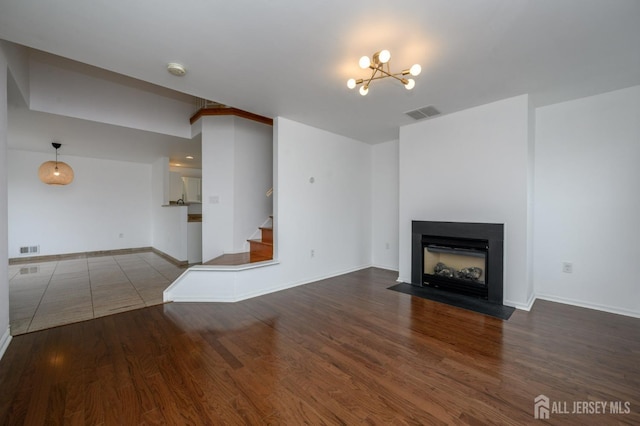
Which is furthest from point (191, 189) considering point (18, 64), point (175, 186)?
point (18, 64)

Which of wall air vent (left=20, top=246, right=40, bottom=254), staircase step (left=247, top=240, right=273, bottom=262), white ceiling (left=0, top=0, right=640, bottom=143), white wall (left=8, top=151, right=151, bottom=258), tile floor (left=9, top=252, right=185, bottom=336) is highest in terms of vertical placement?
white ceiling (left=0, top=0, right=640, bottom=143)

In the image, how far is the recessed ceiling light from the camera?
2.39m

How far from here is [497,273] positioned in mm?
3193

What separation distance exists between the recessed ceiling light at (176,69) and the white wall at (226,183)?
81.7 inches

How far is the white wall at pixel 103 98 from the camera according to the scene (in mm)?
3561

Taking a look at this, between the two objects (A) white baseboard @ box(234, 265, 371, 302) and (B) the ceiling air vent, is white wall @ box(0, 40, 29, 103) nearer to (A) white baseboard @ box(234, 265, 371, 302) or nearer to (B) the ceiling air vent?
(A) white baseboard @ box(234, 265, 371, 302)

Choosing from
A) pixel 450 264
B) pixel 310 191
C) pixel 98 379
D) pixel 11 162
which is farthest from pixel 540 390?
pixel 11 162


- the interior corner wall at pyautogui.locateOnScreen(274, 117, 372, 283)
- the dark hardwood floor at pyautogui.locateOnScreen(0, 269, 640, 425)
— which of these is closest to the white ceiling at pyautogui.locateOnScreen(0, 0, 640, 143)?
the interior corner wall at pyautogui.locateOnScreen(274, 117, 372, 283)

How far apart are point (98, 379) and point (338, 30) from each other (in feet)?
10.3

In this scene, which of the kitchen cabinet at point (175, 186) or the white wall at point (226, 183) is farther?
the kitchen cabinet at point (175, 186)

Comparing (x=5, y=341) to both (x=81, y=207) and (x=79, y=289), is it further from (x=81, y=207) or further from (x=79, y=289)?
(x=81, y=207)

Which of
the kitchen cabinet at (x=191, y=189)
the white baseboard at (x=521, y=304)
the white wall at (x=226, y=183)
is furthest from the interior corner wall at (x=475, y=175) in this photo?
the kitchen cabinet at (x=191, y=189)

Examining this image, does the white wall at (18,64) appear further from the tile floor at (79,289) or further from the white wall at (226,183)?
the tile floor at (79,289)

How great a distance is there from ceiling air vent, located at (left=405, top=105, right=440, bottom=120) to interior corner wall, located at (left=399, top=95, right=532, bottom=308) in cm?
19
